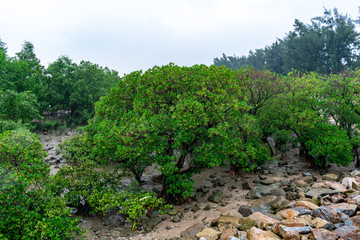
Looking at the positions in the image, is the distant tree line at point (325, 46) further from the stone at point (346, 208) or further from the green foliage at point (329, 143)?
the stone at point (346, 208)

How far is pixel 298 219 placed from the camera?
9297 mm

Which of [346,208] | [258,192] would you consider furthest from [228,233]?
[258,192]

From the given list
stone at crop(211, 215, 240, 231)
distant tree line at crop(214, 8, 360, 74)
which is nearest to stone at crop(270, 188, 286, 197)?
stone at crop(211, 215, 240, 231)

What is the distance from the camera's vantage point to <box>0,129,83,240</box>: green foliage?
910 cm

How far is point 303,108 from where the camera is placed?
20.3m

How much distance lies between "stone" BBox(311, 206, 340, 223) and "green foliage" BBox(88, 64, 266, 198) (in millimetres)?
5728

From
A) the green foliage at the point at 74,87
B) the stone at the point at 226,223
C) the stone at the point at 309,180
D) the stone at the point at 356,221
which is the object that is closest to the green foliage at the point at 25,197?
the stone at the point at 226,223

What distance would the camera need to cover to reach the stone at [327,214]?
9.04 meters

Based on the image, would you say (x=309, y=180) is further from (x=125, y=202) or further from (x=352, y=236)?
(x=125, y=202)

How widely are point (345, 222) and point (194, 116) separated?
8691 mm

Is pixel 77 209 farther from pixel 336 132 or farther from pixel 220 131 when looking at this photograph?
pixel 336 132

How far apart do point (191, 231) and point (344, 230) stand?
700 centimetres

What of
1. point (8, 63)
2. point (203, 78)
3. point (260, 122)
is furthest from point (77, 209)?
point (8, 63)

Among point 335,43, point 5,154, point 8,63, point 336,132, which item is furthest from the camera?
point 335,43
